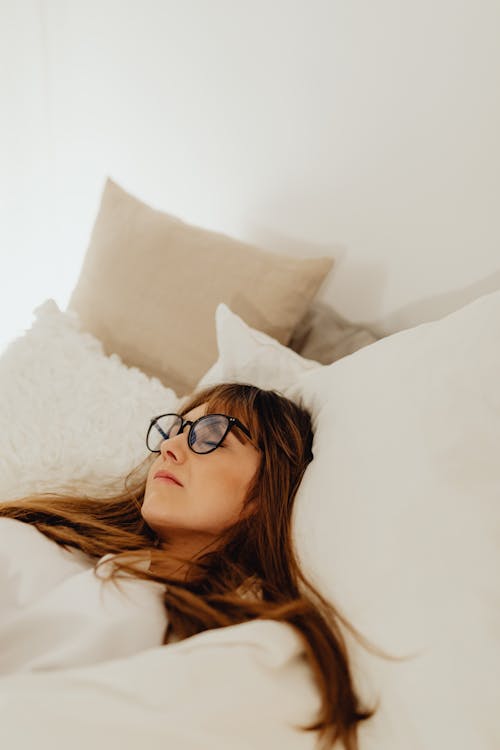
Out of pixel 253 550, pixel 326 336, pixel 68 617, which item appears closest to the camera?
pixel 68 617

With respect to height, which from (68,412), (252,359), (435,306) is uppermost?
(435,306)

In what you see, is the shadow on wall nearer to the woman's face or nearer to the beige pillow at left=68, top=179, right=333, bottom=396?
the beige pillow at left=68, top=179, right=333, bottom=396

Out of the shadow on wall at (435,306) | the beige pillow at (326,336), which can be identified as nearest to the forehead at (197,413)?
the beige pillow at (326,336)

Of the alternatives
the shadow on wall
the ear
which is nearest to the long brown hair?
the ear

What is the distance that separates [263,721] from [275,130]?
132 centimetres

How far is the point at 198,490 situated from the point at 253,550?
0.41 feet

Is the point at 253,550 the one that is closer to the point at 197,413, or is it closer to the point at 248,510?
the point at 248,510

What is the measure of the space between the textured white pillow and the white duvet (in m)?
0.33

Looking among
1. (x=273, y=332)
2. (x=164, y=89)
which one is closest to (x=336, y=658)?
(x=273, y=332)

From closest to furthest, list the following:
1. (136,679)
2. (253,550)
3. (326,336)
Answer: (136,679)
(253,550)
(326,336)

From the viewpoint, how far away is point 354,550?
66cm

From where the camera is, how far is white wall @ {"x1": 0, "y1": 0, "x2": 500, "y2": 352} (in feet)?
3.71

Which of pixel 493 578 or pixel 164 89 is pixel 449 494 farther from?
pixel 164 89

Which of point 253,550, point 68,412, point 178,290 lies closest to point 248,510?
point 253,550
